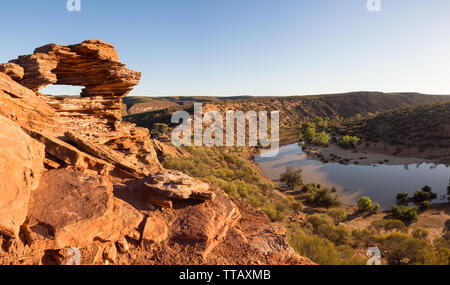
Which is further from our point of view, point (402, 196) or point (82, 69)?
point (402, 196)

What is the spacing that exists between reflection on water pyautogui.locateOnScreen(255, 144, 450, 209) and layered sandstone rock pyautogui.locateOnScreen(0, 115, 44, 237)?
28716 mm

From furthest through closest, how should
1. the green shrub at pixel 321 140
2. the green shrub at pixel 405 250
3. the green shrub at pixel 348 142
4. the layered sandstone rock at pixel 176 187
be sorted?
the green shrub at pixel 321 140, the green shrub at pixel 348 142, the green shrub at pixel 405 250, the layered sandstone rock at pixel 176 187

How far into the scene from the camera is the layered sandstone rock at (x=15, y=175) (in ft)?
13.1

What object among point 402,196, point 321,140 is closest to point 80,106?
point 402,196

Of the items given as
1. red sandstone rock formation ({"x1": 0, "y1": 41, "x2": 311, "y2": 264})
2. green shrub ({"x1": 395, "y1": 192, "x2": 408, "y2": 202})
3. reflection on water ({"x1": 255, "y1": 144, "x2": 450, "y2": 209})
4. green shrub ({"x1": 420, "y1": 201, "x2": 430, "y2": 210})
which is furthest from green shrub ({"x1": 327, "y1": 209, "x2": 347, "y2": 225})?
red sandstone rock formation ({"x1": 0, "y1": 41, "x2": 311, "y2": 264})

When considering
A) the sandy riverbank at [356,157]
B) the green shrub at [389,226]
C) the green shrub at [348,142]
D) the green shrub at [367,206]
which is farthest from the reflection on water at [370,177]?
the green shrub at [348,142]

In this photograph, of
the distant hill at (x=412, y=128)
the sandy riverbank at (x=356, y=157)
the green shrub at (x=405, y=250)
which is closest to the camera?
the green shrub at (x=405, y=250)

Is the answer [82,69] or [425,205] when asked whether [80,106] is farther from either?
[425,205]

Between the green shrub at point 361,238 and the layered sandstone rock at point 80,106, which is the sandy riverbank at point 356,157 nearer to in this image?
the green shrub at point 361,238

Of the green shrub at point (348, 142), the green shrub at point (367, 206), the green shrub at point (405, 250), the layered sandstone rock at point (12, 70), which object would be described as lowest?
the green shrub at point (367, 206)

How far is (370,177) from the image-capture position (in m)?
32.3

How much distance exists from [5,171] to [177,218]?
13.7 ft

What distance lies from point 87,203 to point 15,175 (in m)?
1.50

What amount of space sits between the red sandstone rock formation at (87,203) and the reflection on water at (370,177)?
24.1 meters
